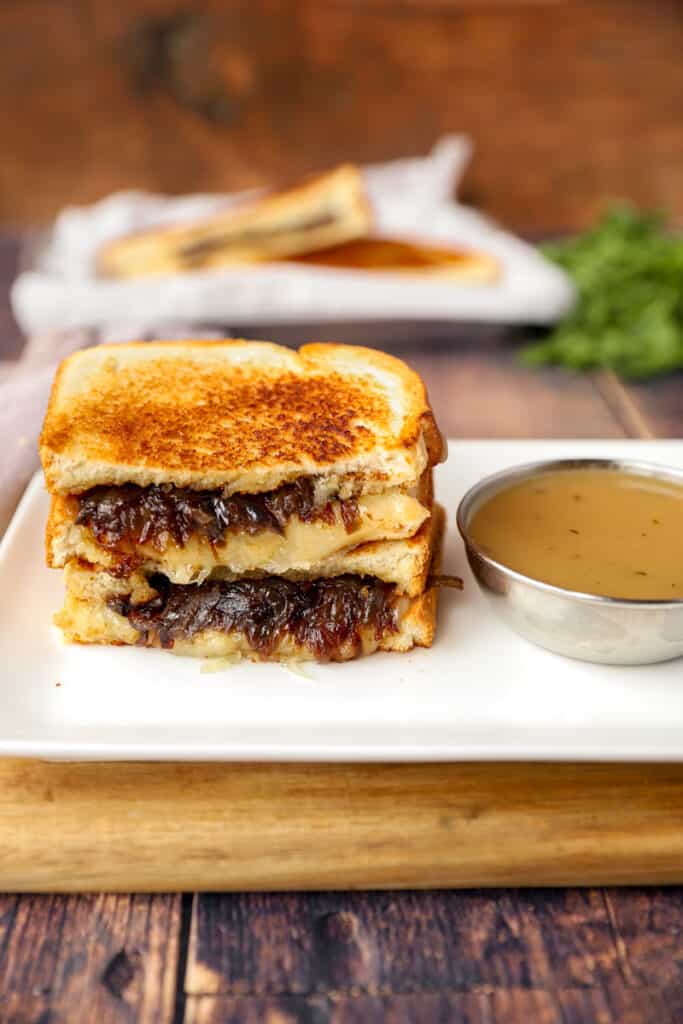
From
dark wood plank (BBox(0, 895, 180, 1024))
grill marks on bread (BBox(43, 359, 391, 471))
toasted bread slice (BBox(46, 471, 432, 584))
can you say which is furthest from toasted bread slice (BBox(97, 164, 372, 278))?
dark wood plank (BBox(0, 895, 180, 1024))

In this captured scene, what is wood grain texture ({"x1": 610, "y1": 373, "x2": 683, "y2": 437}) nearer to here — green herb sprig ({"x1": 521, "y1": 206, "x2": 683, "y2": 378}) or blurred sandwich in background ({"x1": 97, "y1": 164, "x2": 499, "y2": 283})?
green herb sprig ({"x1": 521, "y1": 206, "x2": 683, "y2": 378})

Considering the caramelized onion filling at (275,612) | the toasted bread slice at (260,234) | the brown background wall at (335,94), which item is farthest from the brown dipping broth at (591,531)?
the brown background wall at (335,94)

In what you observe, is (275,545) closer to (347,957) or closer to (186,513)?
(186,513)

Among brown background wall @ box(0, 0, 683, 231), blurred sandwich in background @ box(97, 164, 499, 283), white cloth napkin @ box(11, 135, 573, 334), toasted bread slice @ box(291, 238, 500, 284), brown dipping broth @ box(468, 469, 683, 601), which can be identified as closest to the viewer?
brown dipping broth @ box(468, 469, 683, 601)

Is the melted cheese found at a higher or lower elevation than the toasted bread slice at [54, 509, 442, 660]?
higher

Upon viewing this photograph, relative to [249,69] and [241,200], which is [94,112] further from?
[241,200]

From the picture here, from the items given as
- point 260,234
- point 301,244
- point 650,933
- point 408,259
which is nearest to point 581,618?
point 650,933
